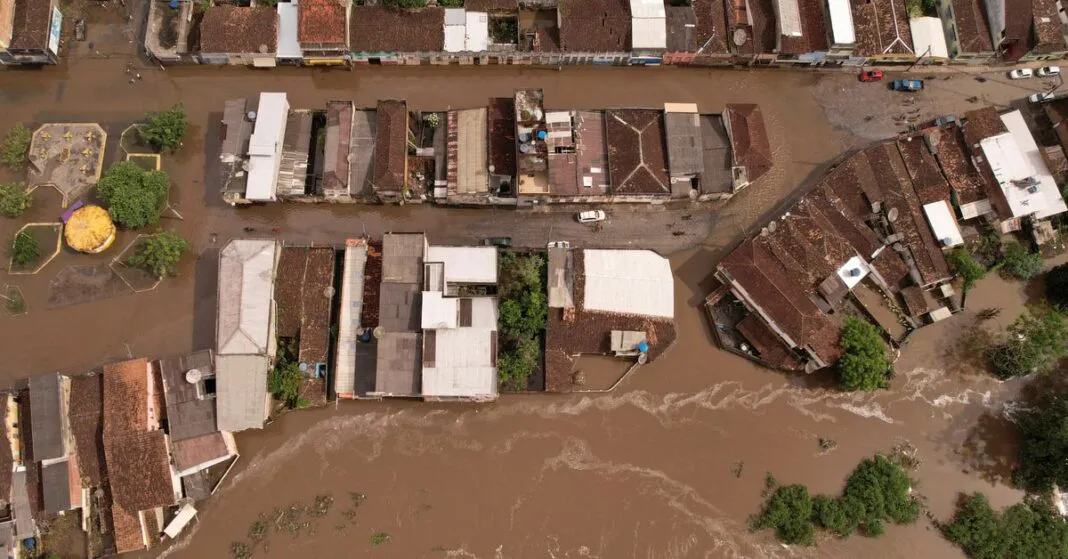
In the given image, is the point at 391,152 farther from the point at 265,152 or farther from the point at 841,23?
the point at 841,23

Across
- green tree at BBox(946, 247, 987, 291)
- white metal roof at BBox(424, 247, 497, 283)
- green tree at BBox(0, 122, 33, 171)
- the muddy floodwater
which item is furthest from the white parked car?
green tree at BBox(0, 122, 33, 171)

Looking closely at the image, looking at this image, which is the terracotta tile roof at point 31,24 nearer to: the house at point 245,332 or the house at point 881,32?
the house at point 245,332

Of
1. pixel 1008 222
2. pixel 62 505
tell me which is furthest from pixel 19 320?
pixel 1008 222

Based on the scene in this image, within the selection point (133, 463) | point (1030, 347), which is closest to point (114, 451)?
point (133, 463)

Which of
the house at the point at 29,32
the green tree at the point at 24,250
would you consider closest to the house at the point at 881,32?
the house at the point at 29,32

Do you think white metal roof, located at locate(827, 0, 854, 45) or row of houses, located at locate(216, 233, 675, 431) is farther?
white metal roof, located at locate(827, 0, 854, 45)

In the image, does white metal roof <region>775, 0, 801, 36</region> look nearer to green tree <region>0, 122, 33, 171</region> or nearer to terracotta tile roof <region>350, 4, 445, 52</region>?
terracotta tile roof <region>350, 4, 445, 52</region>
